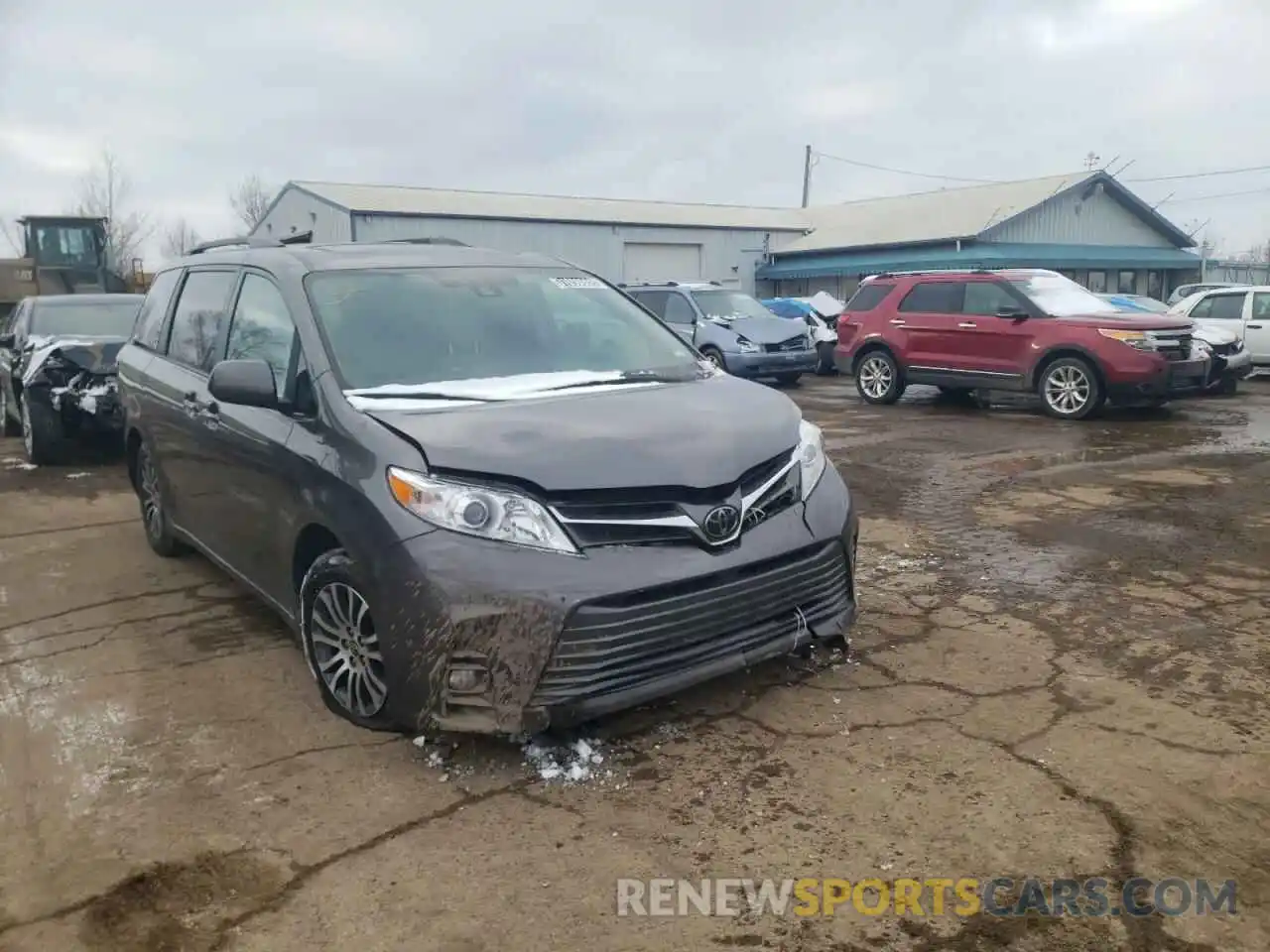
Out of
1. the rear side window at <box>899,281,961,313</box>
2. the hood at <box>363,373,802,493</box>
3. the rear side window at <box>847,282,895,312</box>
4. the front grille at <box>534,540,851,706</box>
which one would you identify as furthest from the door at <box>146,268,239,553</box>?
the rear side window at <box>847,282,895,312</box>

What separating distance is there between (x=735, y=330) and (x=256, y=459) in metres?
13.2

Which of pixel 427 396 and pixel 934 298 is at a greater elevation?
pixel 934 298

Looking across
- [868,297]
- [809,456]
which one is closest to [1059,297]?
[868,297]

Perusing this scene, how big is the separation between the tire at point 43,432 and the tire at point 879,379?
9941mm

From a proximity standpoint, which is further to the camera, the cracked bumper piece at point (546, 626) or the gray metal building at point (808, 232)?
the gray metal building at point (808, 232)

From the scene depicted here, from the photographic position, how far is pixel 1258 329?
51.9ft

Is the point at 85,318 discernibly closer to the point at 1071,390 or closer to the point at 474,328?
the point at 474,328

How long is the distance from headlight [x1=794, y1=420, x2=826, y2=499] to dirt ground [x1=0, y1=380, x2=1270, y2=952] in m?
0.80

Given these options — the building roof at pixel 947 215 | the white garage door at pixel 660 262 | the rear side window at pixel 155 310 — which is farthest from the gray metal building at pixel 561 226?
the rear side window at pixel 155 310

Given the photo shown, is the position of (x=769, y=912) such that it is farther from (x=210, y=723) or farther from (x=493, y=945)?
(x=210, y=723)

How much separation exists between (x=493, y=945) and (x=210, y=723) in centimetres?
182

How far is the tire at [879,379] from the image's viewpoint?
13.9 m

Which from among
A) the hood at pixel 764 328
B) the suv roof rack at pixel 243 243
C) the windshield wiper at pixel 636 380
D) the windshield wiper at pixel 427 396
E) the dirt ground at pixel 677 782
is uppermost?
the suv roof rack at pixel 243 243

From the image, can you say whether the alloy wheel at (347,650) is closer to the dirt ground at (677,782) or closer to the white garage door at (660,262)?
the dirt ground at (677,782)
